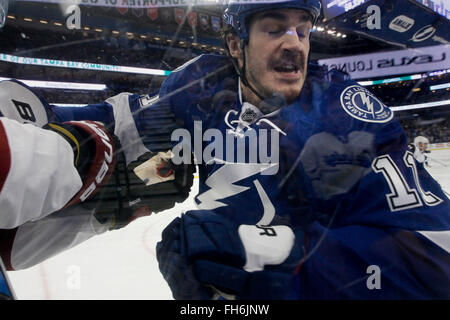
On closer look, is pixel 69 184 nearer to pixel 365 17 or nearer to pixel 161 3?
pixel 161 3

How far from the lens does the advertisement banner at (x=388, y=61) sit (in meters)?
0.47

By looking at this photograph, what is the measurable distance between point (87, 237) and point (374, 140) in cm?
46

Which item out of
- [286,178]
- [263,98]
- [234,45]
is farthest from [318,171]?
[234,45]

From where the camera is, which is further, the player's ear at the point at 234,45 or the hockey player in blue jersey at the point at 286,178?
the player's ear at the point at 234,45

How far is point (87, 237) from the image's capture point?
18.8 inches

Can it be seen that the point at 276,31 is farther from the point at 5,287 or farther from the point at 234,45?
the point at 5,287

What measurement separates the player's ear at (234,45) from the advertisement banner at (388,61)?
135mm

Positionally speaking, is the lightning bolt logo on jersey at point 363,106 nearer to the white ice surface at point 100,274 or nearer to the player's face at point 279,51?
the player's face at point 279,51

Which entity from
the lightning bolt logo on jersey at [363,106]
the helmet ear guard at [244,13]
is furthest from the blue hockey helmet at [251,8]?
the lightning bolt logo on jersey at [363,106]

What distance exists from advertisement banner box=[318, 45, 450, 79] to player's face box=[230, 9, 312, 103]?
0.19 feet

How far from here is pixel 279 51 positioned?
1.48 feet
